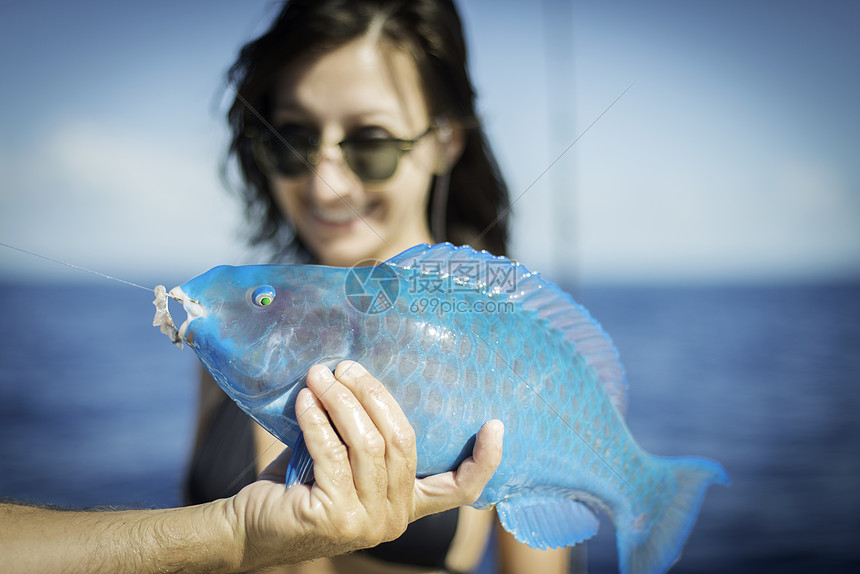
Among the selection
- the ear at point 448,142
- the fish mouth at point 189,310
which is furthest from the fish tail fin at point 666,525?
the ear at point 448,142

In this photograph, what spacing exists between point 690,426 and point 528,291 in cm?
1093

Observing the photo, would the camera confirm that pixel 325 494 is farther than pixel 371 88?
No

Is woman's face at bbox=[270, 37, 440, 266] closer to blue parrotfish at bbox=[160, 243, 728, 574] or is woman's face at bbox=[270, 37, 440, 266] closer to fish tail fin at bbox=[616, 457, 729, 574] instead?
blue parrotfish at bbox=[160, 243, 728, 574]

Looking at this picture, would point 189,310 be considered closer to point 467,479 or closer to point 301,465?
point 301,465

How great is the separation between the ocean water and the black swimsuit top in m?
0.79

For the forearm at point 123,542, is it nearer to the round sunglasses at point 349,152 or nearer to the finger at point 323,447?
the finger at point 323,447

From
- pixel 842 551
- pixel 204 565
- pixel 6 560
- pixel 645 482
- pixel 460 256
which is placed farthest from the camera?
pixel 842 551

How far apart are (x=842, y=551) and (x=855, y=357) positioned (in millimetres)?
12445

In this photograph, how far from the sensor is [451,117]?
10.3ft

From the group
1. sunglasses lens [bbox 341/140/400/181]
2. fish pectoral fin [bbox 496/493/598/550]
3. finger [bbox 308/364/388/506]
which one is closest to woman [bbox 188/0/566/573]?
sunglasses lens [bbox 341/140/400/181]

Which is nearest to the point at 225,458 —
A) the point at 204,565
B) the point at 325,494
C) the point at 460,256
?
the point at 204,565

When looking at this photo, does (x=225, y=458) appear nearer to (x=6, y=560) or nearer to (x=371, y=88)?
(x=6, y=560)

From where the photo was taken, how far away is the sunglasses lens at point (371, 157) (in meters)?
2.73

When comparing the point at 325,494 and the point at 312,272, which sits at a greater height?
the point at 312,272
